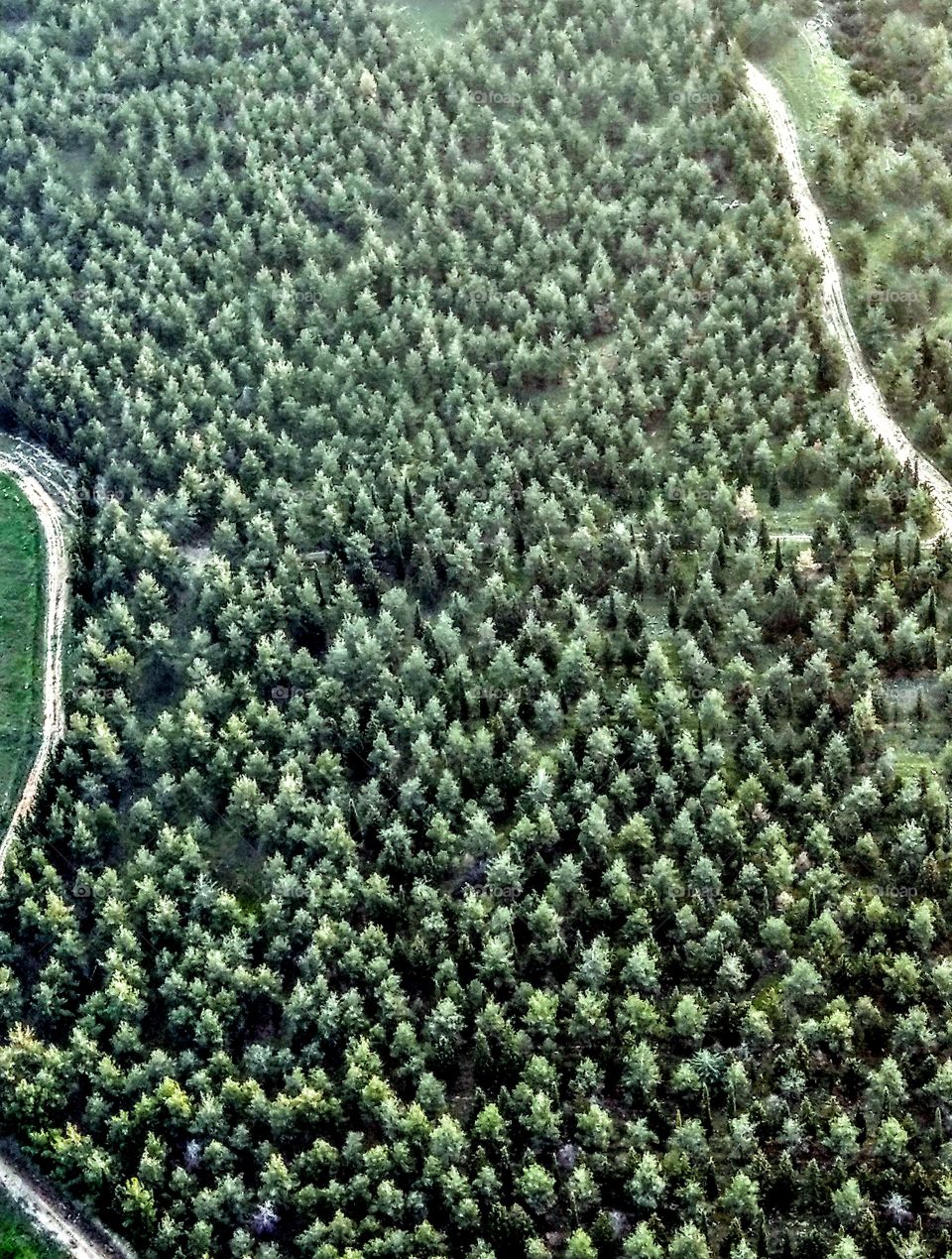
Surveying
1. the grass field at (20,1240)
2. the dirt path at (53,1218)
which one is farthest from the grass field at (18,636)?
the grass field at (20,1240)

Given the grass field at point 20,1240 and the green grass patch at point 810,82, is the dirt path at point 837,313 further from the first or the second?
the grass field at point 20,1240

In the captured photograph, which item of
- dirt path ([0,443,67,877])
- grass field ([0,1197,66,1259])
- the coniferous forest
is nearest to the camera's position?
the coniferous forest

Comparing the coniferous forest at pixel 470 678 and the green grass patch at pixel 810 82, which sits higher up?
Answer: the green grass patch at pixel 810 82

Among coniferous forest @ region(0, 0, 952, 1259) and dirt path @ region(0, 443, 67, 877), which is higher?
coniferous forest @ region(0, 0, 952, 1259)

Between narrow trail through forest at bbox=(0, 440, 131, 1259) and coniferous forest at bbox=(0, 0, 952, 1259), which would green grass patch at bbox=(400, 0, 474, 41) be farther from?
narrow trail through forest at bbox=(0, 440, 131, 1259)

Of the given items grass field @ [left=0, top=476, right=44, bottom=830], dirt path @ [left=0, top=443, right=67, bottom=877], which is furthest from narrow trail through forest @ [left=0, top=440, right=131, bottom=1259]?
grass field @ [left=0, top=476, right=44, bottom=830]

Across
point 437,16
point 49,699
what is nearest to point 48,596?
point 49,699

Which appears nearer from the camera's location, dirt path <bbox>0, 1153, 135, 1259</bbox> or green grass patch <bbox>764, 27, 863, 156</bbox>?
dirt path <bbox>0, 1153, 135, 1259</bbox>
